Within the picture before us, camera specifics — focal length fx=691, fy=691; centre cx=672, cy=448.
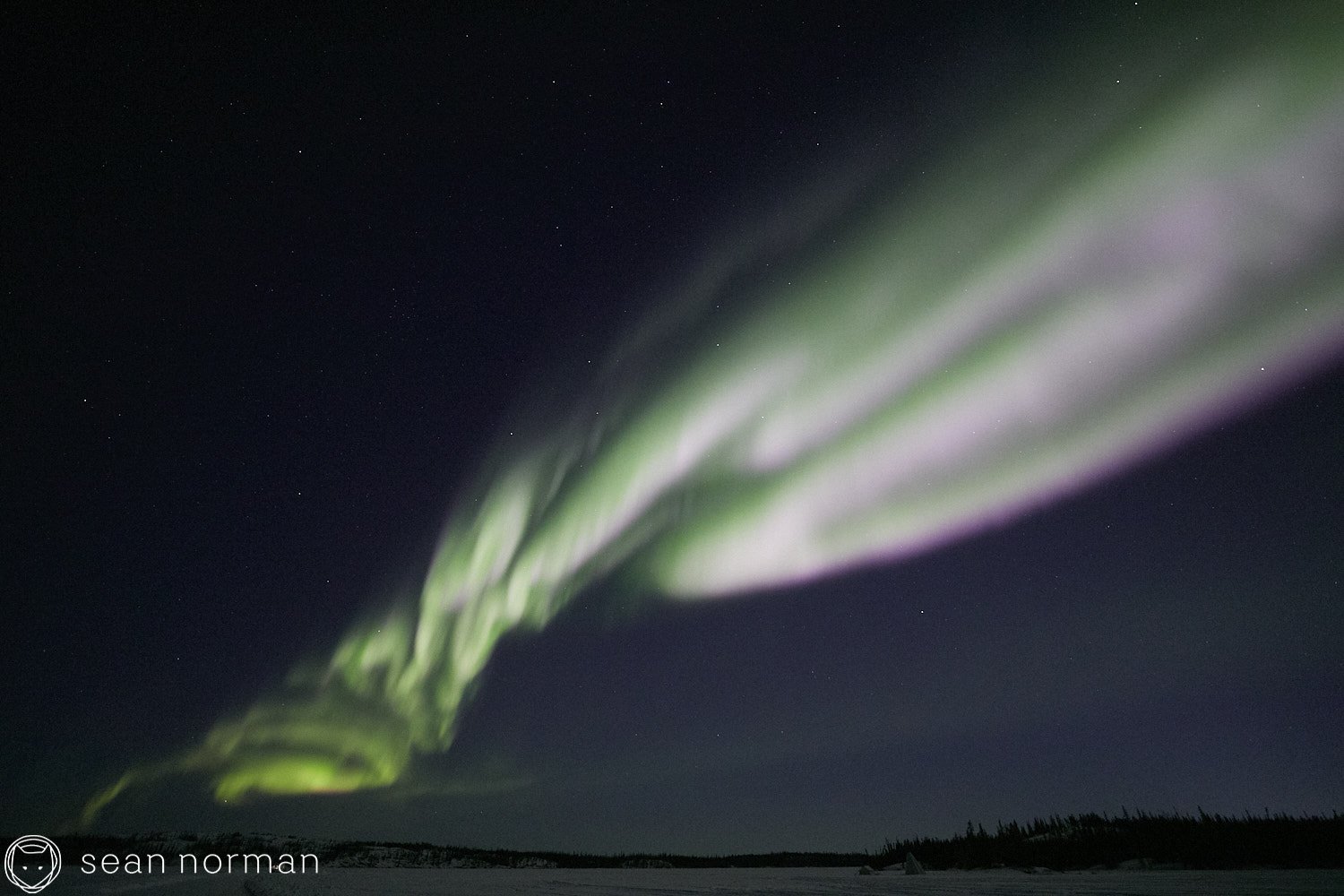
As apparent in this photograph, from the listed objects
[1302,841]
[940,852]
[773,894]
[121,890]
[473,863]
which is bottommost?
[473,863]

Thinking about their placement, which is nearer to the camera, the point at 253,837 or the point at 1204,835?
the point at 1204,835

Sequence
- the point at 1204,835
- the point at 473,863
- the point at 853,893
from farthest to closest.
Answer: the point at 473,863, the point at 1204,835, the point at 853,893

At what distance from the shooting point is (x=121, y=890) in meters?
23.0

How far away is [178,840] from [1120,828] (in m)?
128

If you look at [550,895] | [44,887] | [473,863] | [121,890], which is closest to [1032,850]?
[550,895]

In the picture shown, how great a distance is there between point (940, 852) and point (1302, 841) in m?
20.7

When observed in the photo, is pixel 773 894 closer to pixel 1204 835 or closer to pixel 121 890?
pixel 121 890

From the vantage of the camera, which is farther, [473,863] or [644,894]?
[473,863]

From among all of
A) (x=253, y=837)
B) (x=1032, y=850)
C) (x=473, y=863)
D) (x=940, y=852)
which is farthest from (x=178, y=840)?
(x=1032, y=850)

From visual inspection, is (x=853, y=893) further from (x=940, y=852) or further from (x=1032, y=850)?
(x=940, y=852)

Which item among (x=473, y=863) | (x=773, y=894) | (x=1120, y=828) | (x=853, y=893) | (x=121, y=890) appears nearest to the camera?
(x=853, y=893)

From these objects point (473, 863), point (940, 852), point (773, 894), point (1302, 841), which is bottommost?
point (473, 863)

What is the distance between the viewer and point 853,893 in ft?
56.0

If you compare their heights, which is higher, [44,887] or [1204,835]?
[44,887]
